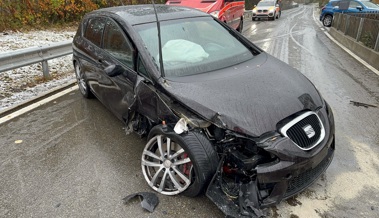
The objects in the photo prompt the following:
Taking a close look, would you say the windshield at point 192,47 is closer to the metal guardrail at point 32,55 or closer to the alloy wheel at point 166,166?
the alloy wheel at point 166,166

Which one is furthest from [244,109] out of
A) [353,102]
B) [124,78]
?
[353,102]

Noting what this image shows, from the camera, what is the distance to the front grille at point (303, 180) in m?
2.44

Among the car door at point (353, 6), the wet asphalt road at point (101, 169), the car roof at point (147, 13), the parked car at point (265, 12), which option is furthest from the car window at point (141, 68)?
the parked car at point (265, 12)

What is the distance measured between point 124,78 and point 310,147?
214 cm

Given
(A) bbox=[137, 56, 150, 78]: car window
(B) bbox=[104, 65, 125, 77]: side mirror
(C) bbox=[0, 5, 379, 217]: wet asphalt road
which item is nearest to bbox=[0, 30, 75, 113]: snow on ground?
(C) bbox=[0, 5, 379, 217]: wet asphalt road

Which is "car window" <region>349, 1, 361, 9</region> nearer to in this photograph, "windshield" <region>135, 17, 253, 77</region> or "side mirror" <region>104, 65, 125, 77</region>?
"windshield" <region>135, 17, 253, 77</region>

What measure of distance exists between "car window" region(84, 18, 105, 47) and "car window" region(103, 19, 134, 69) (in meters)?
0.24

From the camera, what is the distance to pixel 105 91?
401 cm

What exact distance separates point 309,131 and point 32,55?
5485 mm

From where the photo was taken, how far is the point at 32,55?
5.77 m

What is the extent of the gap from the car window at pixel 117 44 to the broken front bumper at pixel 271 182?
1.75 m

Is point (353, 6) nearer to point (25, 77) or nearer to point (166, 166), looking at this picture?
point (25, 77)

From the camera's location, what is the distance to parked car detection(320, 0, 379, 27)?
15336mm

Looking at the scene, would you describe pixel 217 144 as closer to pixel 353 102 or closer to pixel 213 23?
pixel 213 23
